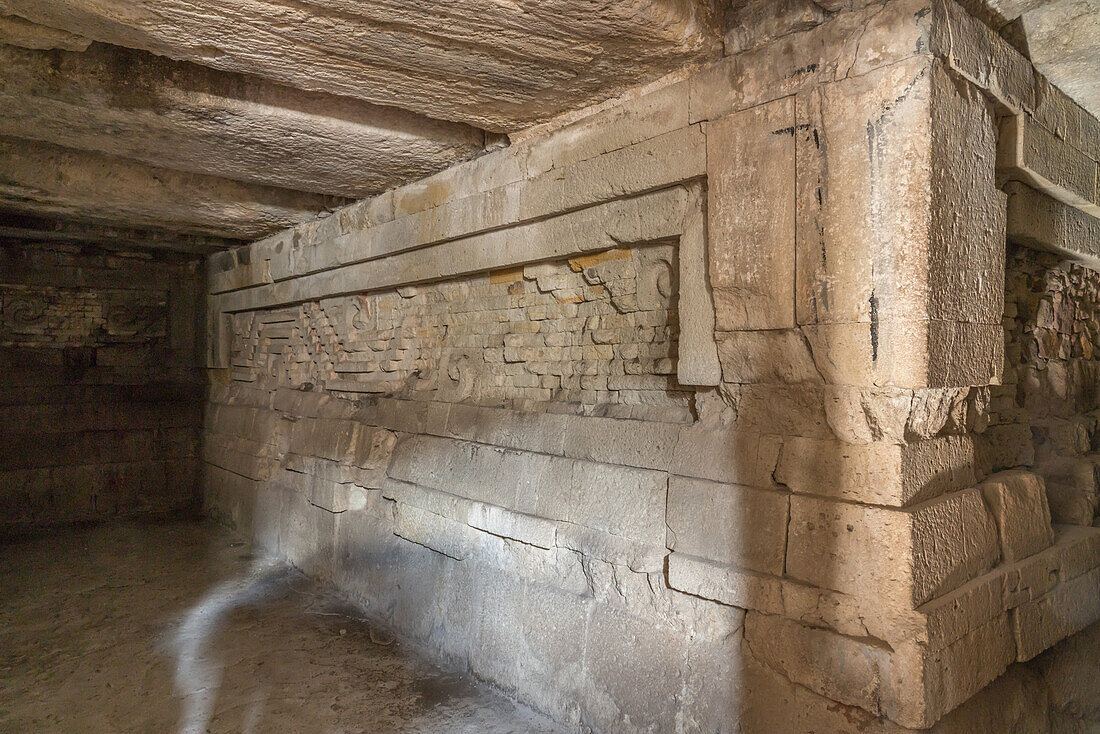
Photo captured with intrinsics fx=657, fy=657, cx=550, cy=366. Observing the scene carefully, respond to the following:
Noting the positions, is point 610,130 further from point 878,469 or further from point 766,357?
point 878,469

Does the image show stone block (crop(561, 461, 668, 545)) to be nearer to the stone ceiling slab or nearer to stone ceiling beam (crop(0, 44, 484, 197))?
stone ceiling beam (crop(0, 44, 484, 197))

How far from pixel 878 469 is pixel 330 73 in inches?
117

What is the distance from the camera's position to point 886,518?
2.28m

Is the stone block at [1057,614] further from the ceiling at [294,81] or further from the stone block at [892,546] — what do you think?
the ceiling at [294,81]

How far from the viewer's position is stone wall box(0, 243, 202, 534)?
770cm

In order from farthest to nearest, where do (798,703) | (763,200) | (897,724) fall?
(763,200) < (798,703) < (897,724)

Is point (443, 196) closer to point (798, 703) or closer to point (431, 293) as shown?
point (431, 293)

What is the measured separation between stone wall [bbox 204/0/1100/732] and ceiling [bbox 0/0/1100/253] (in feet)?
0.59

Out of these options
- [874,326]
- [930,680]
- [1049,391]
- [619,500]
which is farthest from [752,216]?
[1049,391]

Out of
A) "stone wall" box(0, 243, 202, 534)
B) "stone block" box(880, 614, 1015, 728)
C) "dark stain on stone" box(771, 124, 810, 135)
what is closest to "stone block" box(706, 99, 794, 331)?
"dark stain on stone" box(771, 124, 810, 135)

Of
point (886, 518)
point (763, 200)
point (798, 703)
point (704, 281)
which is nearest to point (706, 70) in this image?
point (763, 200)

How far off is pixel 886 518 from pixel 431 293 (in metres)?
3.58

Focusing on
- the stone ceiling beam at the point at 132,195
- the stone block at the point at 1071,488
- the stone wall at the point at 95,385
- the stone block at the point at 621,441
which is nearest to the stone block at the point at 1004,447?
the stone block at the point at 1071,488

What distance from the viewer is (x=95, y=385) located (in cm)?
814
